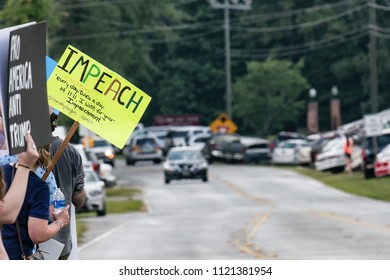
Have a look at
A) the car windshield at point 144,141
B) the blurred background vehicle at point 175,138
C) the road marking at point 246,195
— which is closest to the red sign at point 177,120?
the blurred background vehicle at point 175,138

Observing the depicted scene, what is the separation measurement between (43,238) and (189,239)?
1853 centimetres

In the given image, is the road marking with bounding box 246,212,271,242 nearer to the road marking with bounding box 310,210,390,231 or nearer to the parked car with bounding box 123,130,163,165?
the road marking with bounding box 310,210,390,231

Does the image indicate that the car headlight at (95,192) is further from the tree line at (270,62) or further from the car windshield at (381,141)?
the tree line at (270,62)

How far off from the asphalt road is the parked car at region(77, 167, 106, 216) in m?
0.34

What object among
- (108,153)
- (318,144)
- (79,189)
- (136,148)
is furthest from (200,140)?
A: (79,189)

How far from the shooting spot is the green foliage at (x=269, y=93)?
88.6m

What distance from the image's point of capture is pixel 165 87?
336 ft

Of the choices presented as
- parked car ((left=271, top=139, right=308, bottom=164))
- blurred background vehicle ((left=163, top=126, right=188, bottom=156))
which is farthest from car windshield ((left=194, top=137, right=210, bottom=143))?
parked car ((left=271, top=139, right=308, bottom=164))

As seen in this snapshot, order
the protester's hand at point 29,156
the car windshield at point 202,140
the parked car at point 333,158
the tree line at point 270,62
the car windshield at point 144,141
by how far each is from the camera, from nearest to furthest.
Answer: the protester's hand at point 29,156 → the parked car at point 333,158 → the car windshield at point 144,141 → the car windshield at point 202,140 → the tree line at point 270,62

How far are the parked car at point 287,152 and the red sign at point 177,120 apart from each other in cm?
2698

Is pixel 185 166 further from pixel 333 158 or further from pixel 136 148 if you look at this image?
pixel 136 148

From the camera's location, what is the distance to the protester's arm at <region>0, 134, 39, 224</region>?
7.36m
